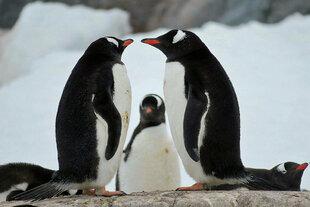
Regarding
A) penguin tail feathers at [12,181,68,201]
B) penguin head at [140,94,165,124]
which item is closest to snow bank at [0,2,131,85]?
penguin head at [140,94,165,124]

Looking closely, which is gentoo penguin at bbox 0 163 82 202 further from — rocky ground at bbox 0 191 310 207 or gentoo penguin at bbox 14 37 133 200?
rocky ground at bbox 0 191 310 207

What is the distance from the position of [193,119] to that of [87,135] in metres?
0.48

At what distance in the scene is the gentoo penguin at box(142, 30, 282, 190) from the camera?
2.54 meters

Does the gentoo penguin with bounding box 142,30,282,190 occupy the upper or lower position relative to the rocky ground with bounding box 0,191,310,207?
upper

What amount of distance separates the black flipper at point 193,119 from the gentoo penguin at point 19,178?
0.82m

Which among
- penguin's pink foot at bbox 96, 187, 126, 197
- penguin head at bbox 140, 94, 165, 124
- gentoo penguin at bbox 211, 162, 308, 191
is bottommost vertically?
penguin's pink foot at bbox 96, 187, 126, 197

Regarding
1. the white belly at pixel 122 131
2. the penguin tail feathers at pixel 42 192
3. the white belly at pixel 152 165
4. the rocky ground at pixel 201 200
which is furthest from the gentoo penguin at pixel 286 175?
the penguin tail feathers at pixel 42 192

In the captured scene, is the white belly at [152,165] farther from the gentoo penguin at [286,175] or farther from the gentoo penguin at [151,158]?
the gentoo penguin at [286,175]

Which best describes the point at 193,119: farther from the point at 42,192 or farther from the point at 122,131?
the point at 42,192

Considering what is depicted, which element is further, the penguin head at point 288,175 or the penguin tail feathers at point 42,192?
the penguin head at point 288,175

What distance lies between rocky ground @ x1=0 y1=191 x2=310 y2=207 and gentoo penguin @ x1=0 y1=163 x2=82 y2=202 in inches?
27.4

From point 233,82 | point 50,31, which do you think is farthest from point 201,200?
point 50,31

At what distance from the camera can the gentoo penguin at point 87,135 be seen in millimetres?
2438

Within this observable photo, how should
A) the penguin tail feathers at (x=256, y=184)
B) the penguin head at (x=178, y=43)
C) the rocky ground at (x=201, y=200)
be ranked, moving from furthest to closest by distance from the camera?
the penguin head at (x=178, y=43) → the penguin tail feathers at (x=256, y=184) → the rocky ground at (x=201, y=200)
